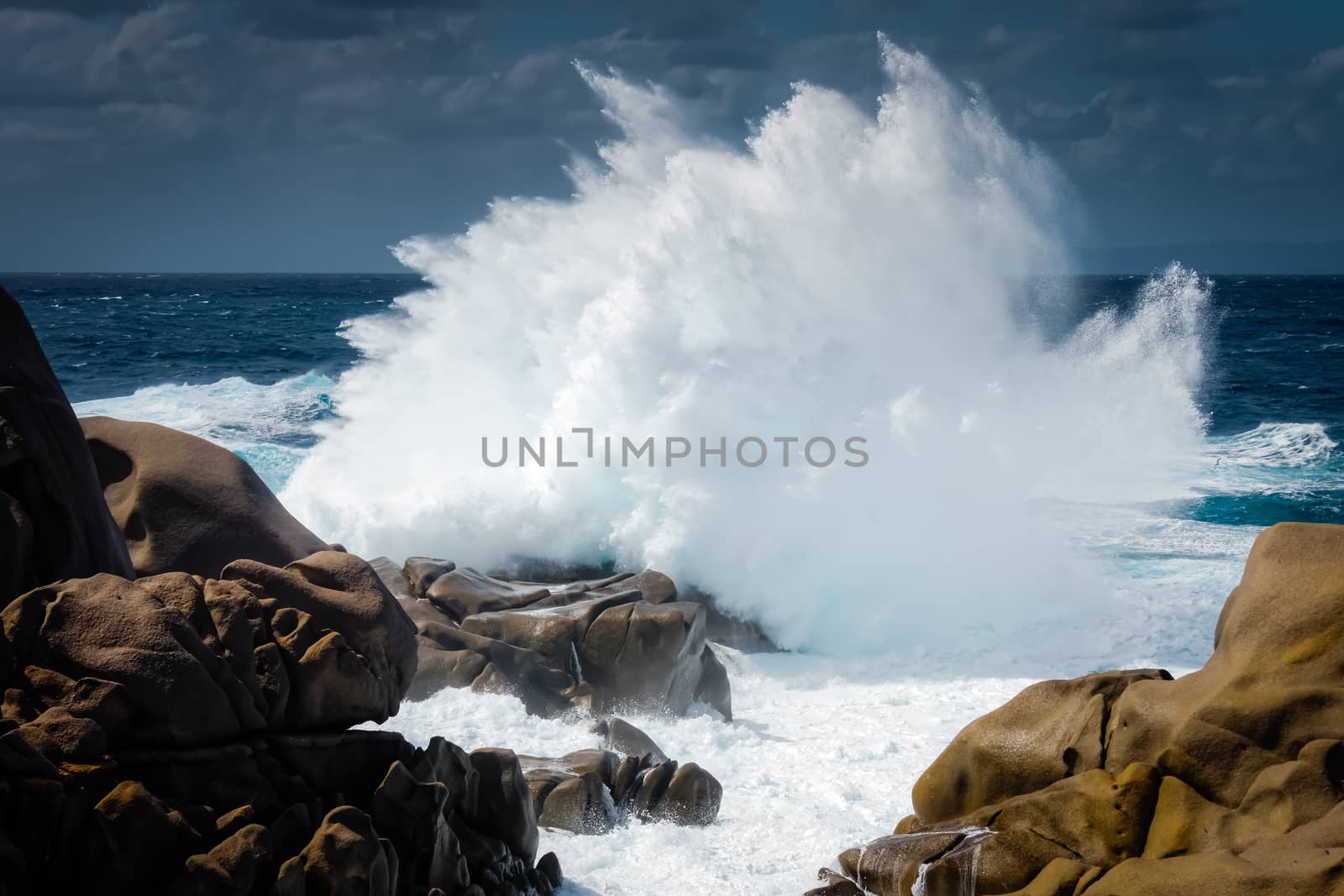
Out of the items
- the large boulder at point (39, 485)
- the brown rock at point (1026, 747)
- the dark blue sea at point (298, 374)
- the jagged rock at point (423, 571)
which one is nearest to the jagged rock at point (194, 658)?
the large boulder at point (39, 485)

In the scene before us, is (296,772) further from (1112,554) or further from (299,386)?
(299,386)

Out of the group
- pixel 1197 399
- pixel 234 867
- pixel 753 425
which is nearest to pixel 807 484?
pixel 753 425

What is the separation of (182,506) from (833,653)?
7.78 m

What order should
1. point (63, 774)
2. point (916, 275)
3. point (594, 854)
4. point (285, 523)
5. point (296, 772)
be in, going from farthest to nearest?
point (916, 275)
point (285, 523)
point (594, 854)
point (296, 772)
point (63, 774)

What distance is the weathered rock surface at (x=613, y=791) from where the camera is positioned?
8.40 metres

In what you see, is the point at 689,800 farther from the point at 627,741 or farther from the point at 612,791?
the point at 627,741

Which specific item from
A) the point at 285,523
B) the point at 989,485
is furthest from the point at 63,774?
the point at 989,485

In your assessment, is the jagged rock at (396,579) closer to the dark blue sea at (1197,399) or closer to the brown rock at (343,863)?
the brown rock at (343,863)

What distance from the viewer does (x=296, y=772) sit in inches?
244

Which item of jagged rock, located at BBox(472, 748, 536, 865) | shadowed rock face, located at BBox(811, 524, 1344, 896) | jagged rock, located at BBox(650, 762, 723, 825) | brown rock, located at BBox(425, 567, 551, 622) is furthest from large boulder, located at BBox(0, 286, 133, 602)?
brown rock, located at BBox(425, 567, 551, 622)

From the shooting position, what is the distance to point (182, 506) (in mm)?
9383

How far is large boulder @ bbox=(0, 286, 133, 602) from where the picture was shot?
21.1 ft

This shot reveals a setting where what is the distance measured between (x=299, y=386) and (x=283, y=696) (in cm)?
2689

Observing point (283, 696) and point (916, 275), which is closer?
point (283, 696)
